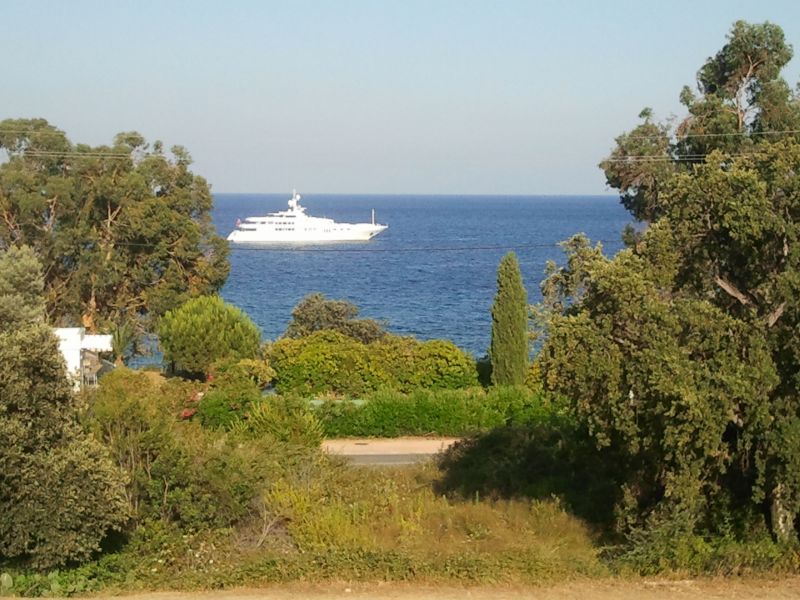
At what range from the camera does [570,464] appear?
18.3m

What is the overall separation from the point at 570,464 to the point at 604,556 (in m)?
5.26

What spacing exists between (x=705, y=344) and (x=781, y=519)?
244 cm

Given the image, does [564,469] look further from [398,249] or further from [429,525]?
[398,249]

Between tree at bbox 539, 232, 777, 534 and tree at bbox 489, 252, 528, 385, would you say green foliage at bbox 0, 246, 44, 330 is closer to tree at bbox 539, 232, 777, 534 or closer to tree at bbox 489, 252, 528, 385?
tree at bbox 489, 252, 528, 385

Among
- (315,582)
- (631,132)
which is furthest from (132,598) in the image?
(631,132)

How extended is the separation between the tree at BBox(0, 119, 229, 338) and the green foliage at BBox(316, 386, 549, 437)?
16814mm

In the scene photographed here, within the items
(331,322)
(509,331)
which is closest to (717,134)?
(509,331)

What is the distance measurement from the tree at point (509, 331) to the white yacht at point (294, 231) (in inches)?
4156

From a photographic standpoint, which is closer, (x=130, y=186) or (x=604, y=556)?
(x=604, y=556)

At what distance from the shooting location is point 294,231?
135500 millimetres

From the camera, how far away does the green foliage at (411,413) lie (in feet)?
83.4

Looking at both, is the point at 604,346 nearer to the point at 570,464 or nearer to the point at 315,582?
the point at 315,582

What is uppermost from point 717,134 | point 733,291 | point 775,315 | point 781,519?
point 717,134

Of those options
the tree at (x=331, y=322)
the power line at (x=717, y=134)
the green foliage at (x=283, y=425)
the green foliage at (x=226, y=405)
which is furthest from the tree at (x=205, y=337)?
the power line at (x=717, y=134)
